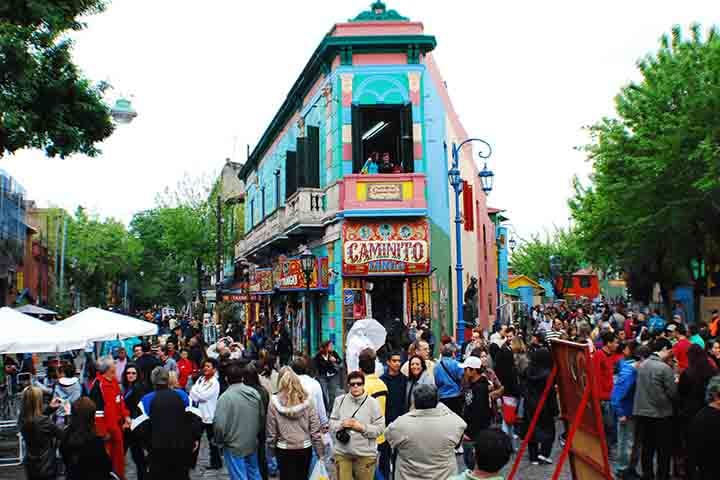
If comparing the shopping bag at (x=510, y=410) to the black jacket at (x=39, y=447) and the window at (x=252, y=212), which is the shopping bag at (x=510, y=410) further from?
the window at (x=252, y=212)

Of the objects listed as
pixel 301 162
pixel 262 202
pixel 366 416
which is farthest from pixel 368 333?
pixel 262 202

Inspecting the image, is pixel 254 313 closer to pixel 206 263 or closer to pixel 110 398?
pixel 206 263

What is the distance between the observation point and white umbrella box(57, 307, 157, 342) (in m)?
15.3

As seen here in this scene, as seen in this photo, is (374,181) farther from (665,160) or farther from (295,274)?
(665,160)

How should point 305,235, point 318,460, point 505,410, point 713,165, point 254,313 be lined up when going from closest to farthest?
point 318,460
point 505,410
point 713,165
point 305,235
point 254,313

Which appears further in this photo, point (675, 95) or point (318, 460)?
point (675, 95)

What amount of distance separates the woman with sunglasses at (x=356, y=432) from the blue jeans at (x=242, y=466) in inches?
47.9

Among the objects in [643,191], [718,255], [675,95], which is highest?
[675,95]

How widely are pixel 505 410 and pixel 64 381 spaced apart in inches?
255

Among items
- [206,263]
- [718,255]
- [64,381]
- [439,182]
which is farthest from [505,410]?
[206,263]

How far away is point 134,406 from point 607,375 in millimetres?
6472

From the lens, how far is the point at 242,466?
8.70 meters

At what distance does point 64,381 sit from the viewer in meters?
12.1

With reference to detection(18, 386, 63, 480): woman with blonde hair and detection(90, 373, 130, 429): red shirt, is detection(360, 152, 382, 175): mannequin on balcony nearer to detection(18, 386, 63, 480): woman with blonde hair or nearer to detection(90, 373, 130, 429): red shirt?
detection(90, 373, 130, 429): red shirt
